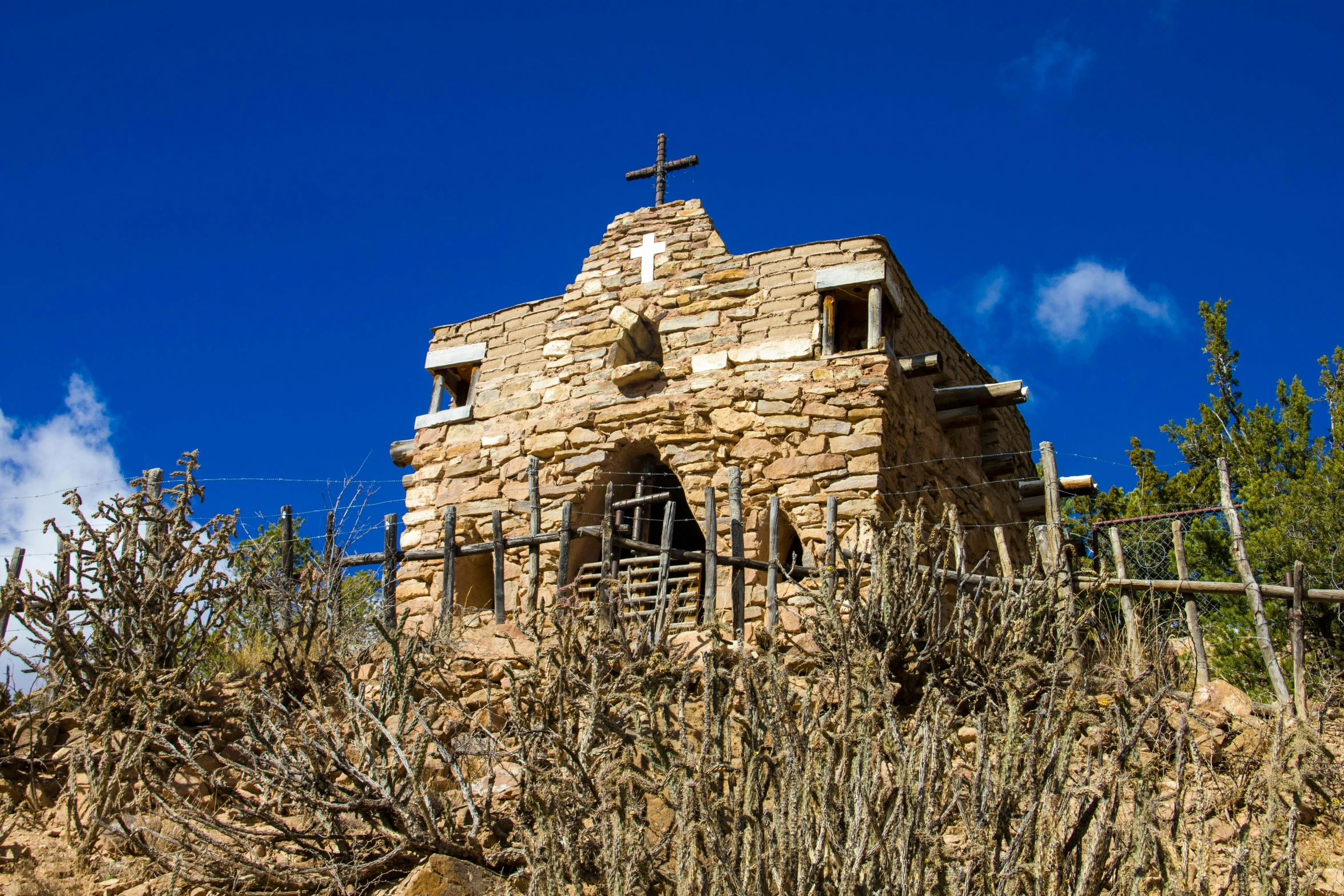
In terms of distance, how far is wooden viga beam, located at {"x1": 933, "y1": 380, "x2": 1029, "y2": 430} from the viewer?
7664 mm

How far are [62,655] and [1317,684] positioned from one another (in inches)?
254

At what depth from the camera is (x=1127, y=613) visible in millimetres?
5902

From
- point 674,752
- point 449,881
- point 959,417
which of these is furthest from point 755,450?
point 449,881

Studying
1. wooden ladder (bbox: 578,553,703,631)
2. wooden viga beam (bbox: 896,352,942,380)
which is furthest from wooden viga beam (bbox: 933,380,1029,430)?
wooden ladder (bbox: 578,553,703,631)

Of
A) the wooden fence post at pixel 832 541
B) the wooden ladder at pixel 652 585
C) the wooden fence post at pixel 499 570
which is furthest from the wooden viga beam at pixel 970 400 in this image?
the wooden fence post at pixel 499 570

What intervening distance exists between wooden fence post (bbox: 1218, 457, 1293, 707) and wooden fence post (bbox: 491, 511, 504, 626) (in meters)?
4.15

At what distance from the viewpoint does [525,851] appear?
3346mm

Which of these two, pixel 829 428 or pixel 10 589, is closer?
pixel 10 589

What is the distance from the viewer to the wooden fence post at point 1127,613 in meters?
5.62

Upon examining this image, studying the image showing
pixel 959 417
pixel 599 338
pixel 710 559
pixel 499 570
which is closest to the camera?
pixel 710 559

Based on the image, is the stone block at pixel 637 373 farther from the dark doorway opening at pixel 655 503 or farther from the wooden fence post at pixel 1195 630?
the wooden fence post at pixel 1195 630

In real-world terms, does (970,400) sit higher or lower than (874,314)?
lower

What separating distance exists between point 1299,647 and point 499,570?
441cm

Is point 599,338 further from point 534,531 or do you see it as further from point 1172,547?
point 1172,547
